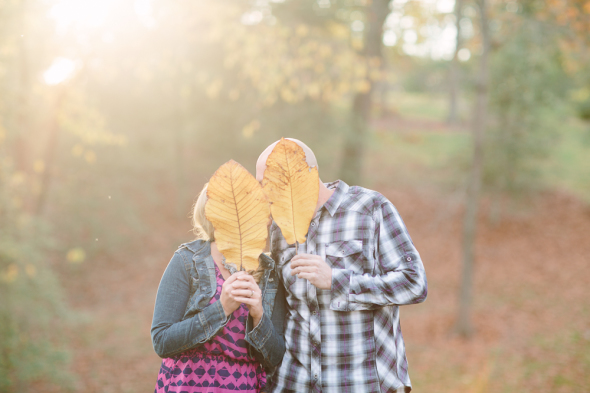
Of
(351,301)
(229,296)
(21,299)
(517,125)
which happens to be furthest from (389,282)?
(517,125)

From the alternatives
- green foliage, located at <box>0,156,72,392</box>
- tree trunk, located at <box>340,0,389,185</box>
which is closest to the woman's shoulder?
green foliage, located at <box>0,156,72,392</box>

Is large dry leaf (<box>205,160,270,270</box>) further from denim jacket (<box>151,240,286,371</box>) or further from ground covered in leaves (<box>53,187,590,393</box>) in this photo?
ground covered in leaves (<box>53,187,590,393</box>)

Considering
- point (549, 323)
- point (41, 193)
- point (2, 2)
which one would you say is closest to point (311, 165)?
point (2, 2)

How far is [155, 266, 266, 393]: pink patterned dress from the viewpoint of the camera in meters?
1.82

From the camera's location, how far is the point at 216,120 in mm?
14703

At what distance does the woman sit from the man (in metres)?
0.11

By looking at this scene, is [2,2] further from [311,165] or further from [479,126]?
[479,126]

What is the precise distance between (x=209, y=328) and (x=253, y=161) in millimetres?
14256

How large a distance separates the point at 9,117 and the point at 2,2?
174cm

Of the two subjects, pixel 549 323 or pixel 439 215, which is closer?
pixel 549 323

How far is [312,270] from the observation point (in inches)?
66.9

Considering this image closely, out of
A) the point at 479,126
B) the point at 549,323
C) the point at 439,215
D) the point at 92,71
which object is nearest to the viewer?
the point at 92,71

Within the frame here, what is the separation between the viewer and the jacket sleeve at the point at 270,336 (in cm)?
178

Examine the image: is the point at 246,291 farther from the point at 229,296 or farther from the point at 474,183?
the point at 474,183
